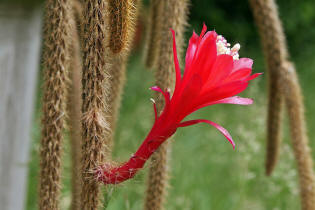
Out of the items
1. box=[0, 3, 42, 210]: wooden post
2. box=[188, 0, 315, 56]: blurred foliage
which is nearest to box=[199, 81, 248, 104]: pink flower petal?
box=[0, 3, 42, 210]: wooden post

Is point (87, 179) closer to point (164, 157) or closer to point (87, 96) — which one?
point (87, 96)

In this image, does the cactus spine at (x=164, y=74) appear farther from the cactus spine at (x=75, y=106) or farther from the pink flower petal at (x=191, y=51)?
the pink flower petal at (x=191, y=51)

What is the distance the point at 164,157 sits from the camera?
1113 millimetres

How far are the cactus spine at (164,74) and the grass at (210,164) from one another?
0.15 meters

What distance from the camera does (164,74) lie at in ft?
3.61

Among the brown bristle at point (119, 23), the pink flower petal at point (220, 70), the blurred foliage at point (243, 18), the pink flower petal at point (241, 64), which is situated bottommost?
the pink flower petal at point (220, 70)

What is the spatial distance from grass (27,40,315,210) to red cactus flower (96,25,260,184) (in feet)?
0.26

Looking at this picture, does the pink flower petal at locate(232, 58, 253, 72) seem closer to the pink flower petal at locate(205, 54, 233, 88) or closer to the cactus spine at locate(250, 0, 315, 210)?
the pink flower petal at locate(205, 54, 233, 88)

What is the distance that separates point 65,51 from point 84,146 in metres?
Answer: 0.21

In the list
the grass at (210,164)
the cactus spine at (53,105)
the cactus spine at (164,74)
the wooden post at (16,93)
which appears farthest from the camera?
the grass at (210,164)

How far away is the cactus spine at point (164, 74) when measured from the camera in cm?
Result: 109

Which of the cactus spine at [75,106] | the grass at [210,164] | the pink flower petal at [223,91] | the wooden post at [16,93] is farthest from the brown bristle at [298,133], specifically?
the wooden post at [16,93]

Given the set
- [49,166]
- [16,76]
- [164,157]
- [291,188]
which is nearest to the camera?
[49,166]

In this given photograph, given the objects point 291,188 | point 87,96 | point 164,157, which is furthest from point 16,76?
point 291,188
